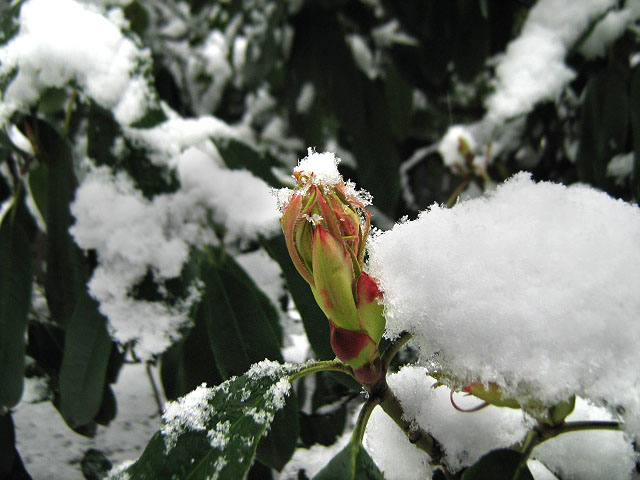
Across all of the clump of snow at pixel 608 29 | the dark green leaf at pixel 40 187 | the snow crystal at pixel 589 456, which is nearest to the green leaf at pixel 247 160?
the dark green leaf at pixel 40 187

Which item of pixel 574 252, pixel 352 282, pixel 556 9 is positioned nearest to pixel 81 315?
pixel 352 282

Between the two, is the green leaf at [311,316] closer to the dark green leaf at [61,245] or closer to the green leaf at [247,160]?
the green leaf at [247,160]

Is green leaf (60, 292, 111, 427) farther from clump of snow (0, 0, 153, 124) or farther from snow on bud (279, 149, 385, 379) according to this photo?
snow on bud (279, 149, 385, 379)

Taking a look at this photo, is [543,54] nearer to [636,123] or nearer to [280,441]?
[636,123]

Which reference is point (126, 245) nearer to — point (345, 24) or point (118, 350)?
point (118, 350)

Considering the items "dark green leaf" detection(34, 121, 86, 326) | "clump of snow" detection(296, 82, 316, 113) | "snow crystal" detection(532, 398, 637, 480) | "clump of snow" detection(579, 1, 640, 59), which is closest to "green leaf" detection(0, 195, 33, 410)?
"dark green leaf" detection(34, 121, 86, 326)

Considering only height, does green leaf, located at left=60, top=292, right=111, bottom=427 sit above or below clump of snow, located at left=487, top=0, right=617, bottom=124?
below
